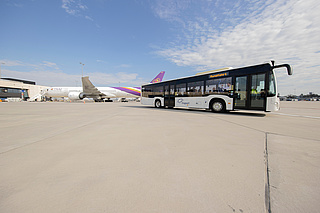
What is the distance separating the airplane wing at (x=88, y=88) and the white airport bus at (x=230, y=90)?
21414mm

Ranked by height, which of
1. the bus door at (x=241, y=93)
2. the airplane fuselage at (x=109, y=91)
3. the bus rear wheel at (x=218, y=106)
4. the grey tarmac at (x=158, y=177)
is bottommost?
the grey tarmac at (x=158, y=177)

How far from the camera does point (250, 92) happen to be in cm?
761

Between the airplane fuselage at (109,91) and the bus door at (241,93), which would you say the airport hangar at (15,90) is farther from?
the bus door at (241,93)

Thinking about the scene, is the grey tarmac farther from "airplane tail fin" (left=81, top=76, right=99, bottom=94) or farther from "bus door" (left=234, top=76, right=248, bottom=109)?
"airplane tail fin" (left=81, top=76, right=99, bottom=94)

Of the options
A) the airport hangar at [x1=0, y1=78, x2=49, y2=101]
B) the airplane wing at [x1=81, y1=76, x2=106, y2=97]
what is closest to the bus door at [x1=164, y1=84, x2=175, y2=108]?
the airplane wing at [x1=81, y1=76, x2=106, y2=97]

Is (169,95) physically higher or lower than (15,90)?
lower

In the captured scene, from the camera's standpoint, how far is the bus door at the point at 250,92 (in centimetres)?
724

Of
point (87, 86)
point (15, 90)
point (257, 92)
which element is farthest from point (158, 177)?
point (15, 90)

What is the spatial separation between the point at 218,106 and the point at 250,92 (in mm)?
2030

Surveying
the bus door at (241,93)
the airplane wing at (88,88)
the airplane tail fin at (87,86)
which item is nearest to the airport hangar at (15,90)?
the airplane wing at (88,88)

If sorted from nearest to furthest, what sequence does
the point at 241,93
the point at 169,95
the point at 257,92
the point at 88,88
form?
the point at 257,92, the point at 241,93, the point at 169,95, the point at 88,88

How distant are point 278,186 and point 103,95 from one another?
110 ft

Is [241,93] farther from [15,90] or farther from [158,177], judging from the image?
[15,90]

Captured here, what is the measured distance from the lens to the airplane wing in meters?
26.4
